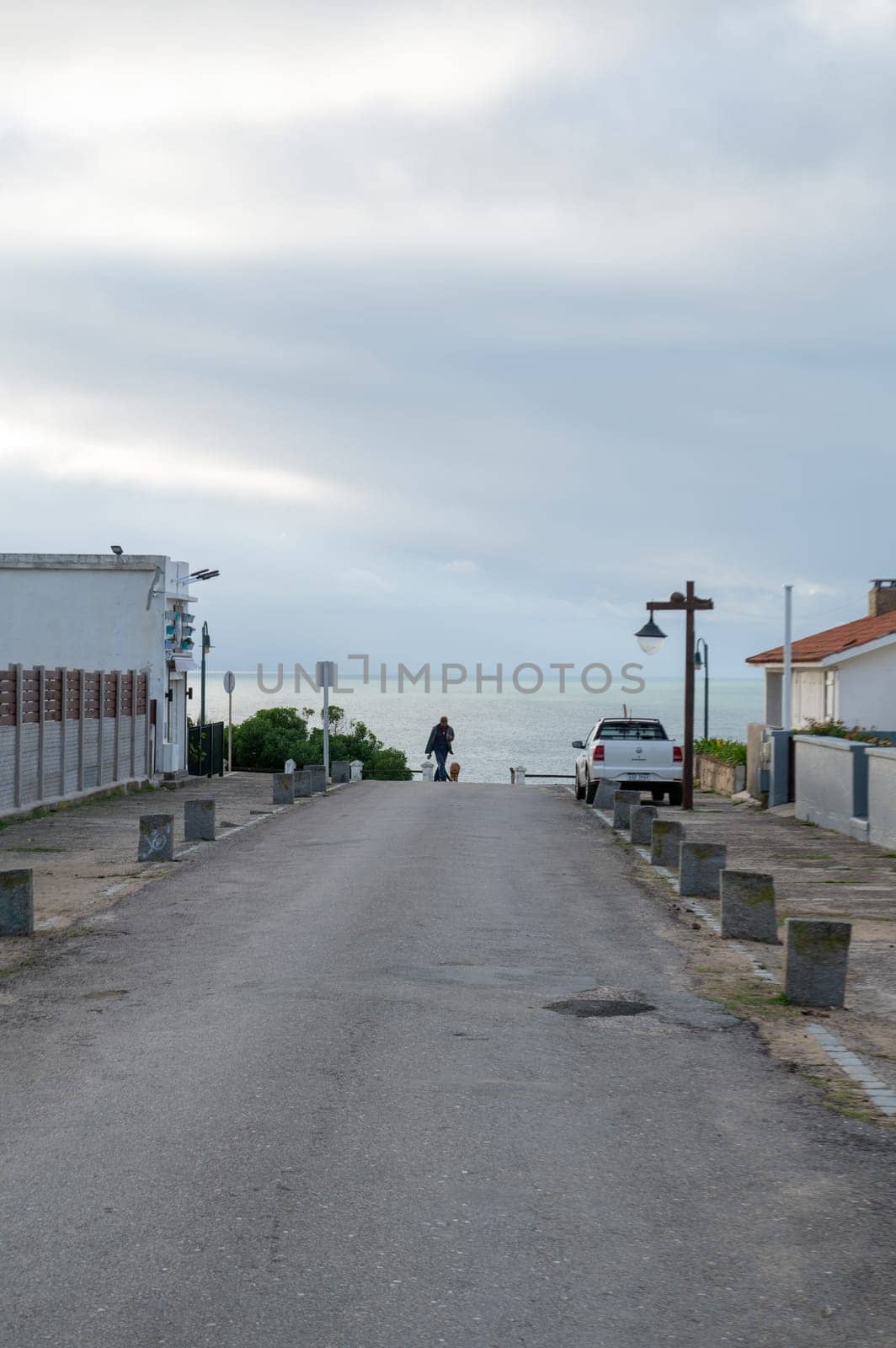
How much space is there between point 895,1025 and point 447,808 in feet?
56.3

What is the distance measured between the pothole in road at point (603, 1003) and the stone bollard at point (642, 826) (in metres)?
10.6

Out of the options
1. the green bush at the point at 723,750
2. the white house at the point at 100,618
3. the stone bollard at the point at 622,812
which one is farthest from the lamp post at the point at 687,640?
the white house at the point at 100,618

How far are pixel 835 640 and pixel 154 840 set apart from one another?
88.0ft

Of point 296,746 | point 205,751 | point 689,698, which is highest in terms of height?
point 689,698

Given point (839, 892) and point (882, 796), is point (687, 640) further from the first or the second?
point (839, 892)

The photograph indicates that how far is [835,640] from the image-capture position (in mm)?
39312

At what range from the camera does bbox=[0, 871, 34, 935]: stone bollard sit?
11.3 metres

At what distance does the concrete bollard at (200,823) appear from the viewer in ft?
62.7

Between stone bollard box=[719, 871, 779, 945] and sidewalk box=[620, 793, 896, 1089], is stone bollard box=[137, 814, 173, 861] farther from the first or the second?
stone bollard box=[719, 871, 779, 945]

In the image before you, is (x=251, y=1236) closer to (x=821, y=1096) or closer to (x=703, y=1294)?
(x=703, y=1294)

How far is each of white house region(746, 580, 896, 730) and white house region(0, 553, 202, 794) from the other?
15770 mm

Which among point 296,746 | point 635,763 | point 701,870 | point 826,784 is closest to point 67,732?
point 635,763

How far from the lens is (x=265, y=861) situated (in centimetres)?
1688

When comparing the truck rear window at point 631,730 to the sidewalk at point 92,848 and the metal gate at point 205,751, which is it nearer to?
the sidewalk at point 92,848
